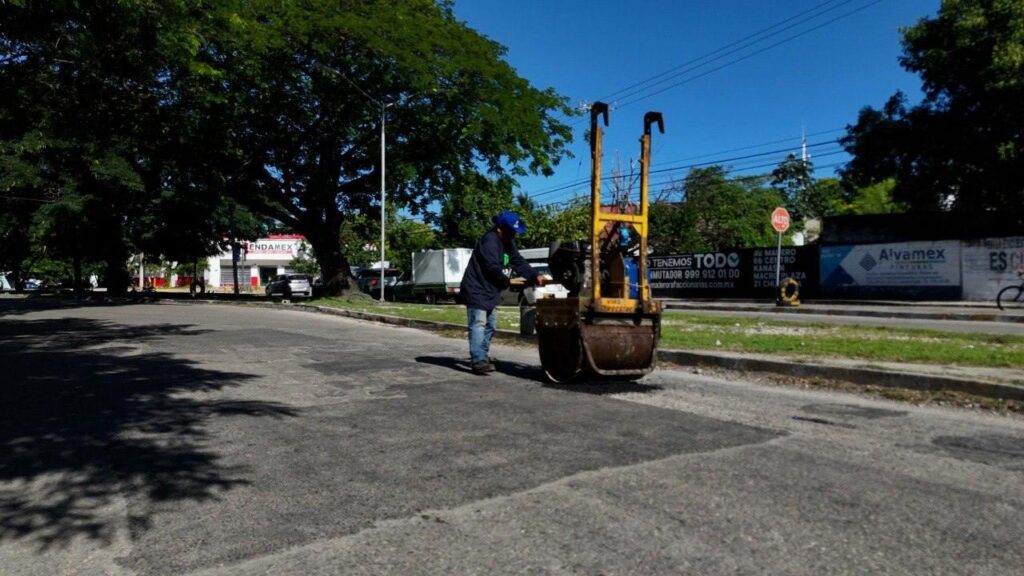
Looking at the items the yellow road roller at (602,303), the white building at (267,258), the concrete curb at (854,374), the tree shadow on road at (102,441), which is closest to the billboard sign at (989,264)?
the concrete curb at (854,374)

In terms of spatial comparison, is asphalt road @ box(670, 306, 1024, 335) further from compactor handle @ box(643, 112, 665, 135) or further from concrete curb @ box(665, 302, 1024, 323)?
compactor handle @ box(643, 112, 665, 135)

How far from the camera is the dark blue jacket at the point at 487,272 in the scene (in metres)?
7.78

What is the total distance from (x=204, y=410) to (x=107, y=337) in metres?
7.46

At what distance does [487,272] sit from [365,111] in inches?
740

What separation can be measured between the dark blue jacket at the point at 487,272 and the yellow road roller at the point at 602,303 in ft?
1.88

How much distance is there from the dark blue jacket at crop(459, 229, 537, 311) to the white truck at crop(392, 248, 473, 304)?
22330mm

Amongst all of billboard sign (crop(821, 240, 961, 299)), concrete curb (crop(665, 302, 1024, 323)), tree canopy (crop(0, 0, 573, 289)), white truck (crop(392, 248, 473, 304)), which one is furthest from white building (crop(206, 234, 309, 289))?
billboard sign (crop(821, 240, 961, 299))

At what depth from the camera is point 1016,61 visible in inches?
797

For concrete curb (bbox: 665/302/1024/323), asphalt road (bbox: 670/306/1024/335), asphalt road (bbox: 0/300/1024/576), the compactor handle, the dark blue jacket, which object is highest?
the compactor handle

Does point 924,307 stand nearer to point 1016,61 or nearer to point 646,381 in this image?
point 1016,61

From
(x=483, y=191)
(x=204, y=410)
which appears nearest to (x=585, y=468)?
(x=204, y=410)

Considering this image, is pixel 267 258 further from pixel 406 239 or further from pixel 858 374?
pixel 858 374

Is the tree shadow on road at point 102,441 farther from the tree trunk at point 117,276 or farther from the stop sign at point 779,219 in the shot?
the tree trunk at point 117,276

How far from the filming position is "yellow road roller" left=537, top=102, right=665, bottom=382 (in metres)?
6.86
